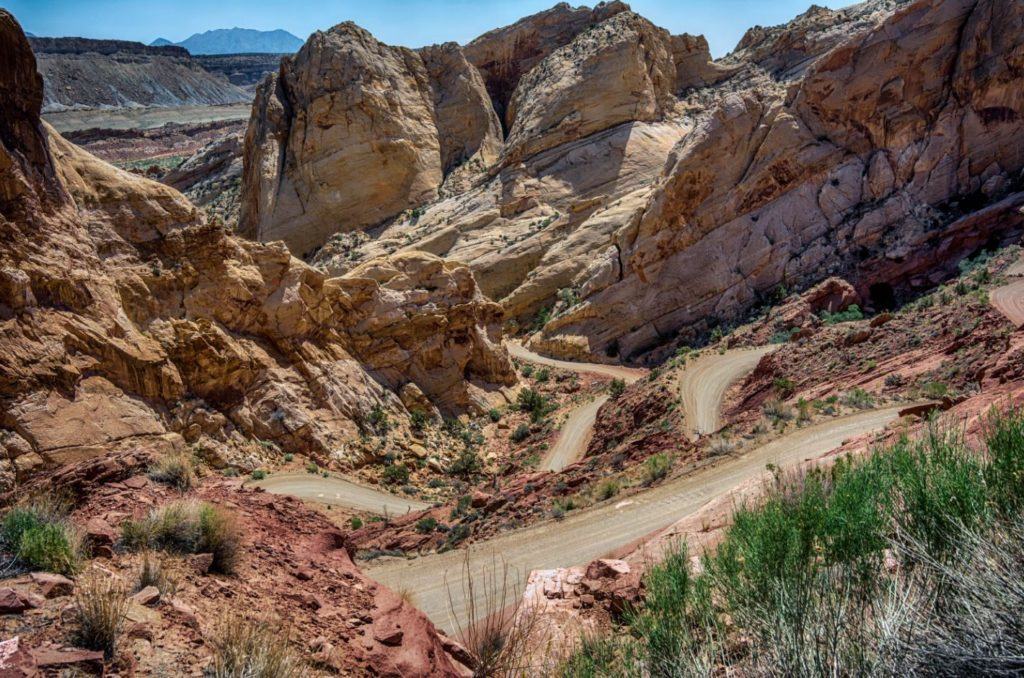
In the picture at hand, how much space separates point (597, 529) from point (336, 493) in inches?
382

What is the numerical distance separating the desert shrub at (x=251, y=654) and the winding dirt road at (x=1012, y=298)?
58.8 feet

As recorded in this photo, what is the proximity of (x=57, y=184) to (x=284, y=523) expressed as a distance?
46.1 feet

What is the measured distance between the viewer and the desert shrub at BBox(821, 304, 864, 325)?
26.8 m

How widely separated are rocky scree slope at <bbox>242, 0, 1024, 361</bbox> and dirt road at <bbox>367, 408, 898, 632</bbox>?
19749 mm

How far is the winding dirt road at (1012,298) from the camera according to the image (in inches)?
647

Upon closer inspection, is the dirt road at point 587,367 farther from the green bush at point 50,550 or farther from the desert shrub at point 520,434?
the green bush at point 50,550

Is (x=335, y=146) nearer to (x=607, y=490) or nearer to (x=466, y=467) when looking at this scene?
(x=466, y=467)

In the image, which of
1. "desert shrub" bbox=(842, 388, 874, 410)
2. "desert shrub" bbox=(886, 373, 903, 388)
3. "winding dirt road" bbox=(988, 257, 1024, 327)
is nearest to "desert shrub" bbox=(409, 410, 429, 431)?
"desert shrub" bbox=(842, 388, 874, 410)

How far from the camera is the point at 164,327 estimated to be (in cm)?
1828

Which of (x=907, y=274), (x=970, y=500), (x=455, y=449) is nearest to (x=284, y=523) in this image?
(x=970, y=500)

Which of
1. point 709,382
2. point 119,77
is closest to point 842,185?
point 709,382

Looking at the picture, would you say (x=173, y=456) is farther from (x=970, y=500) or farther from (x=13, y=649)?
(x=970, y=500)

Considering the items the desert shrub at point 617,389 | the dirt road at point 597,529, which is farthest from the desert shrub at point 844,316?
the dirt road at point 597,529

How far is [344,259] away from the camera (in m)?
48.5
